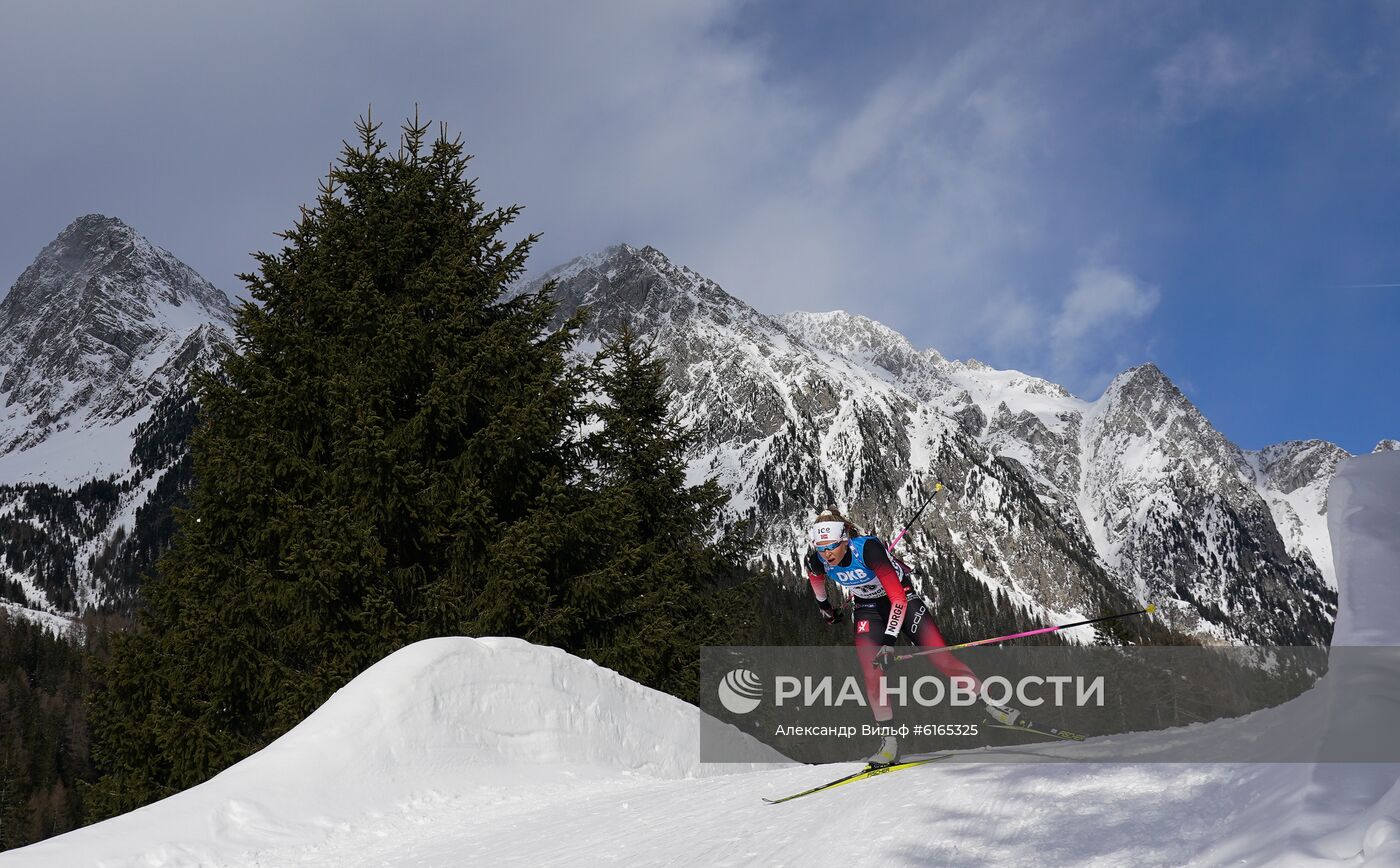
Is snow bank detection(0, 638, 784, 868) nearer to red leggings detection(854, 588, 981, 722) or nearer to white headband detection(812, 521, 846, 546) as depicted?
red leggings detection(854, 588, 981, 722)

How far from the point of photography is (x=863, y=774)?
25.5 ft

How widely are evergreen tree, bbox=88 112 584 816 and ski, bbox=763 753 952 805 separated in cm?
612

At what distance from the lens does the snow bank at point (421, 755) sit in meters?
7.25

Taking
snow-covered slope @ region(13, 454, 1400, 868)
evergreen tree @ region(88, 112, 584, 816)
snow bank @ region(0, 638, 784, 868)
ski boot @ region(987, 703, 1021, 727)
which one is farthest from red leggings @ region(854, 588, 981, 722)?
evergreen tree @ region(88, 112, 584, 816)

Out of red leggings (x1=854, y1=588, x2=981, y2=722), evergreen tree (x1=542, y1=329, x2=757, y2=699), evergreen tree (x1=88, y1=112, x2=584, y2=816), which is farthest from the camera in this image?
evergreen tree (x1=542, y1=329, x2=757, y2=699)

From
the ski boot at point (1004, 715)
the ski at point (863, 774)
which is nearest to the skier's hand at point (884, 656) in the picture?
the ski boot at point (1004, 715)

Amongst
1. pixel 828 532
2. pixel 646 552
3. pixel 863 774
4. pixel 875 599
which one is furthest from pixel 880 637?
pixel 646 552

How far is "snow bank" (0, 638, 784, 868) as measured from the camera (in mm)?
7246

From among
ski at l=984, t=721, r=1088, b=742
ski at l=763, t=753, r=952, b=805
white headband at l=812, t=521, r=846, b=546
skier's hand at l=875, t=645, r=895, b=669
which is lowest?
ski at l=763, t=753, r=952, b=805

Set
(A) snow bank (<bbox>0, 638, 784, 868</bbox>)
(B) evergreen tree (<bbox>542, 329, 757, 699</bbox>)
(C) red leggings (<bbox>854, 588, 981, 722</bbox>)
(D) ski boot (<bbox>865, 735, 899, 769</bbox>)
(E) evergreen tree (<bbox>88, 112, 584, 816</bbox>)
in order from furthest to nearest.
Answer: (B) evergreen tree (<bbox>542, 329, 757, 699</bbox>), (E) evergreen tree (<bbox>88, 112, 584, 816</bbox>), (C) red leggings (<bbox>854, 588, 981, 722</bbox>), (D) ski boot (<bbox>865, 735, 899, 769</bbox>), (A) snow bank (<bbox>0, 638, 784, 868</bbox>)

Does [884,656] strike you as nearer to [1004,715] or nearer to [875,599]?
[875,599]

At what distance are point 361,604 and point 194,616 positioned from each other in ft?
7.31

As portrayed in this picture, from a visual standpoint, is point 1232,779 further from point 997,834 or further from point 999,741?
point 999,741

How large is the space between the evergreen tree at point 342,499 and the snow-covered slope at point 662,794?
8.65 feet
